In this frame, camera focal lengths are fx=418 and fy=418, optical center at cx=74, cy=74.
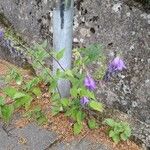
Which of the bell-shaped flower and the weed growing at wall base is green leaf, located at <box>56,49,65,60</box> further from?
the bell-shaped flower

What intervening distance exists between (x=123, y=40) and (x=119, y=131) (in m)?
0.65

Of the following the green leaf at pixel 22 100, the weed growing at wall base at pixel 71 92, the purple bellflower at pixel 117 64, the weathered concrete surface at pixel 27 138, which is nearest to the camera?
the purple bellflower at pixel 117 64

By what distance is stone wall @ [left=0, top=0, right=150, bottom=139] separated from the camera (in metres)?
2.87

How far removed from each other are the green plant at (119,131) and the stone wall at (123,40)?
0.49 feet

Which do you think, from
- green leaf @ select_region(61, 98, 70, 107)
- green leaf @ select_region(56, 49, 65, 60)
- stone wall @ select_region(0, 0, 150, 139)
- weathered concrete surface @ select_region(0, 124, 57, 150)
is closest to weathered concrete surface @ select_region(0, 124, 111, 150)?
weathered concrete surface @ select_region(0, 124, 57, 150)

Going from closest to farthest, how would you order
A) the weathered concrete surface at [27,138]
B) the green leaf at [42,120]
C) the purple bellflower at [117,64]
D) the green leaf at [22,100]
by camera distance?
the purple bellflower at [117,64], the weathered concrete surface at [27,138], the green leaf at [22,100], the green leaf at [42,120]

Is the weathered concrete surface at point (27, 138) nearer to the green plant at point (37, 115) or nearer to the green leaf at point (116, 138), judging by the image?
the green plant at point (37, 115)

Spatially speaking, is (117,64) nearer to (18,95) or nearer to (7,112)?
(18,95)

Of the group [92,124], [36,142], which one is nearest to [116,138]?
[92,124]

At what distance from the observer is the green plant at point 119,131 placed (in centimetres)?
294

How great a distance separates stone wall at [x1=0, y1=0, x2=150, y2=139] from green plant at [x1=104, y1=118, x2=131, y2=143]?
0.15 metres

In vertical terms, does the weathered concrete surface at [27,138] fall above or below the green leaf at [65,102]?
below

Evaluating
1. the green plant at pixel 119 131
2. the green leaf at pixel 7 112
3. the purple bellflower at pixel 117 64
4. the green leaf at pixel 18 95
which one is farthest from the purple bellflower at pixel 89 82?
the green leaf at pixel 7 112

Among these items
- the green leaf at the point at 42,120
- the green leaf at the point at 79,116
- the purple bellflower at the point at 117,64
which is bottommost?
the green leaf at the point at 42,120
